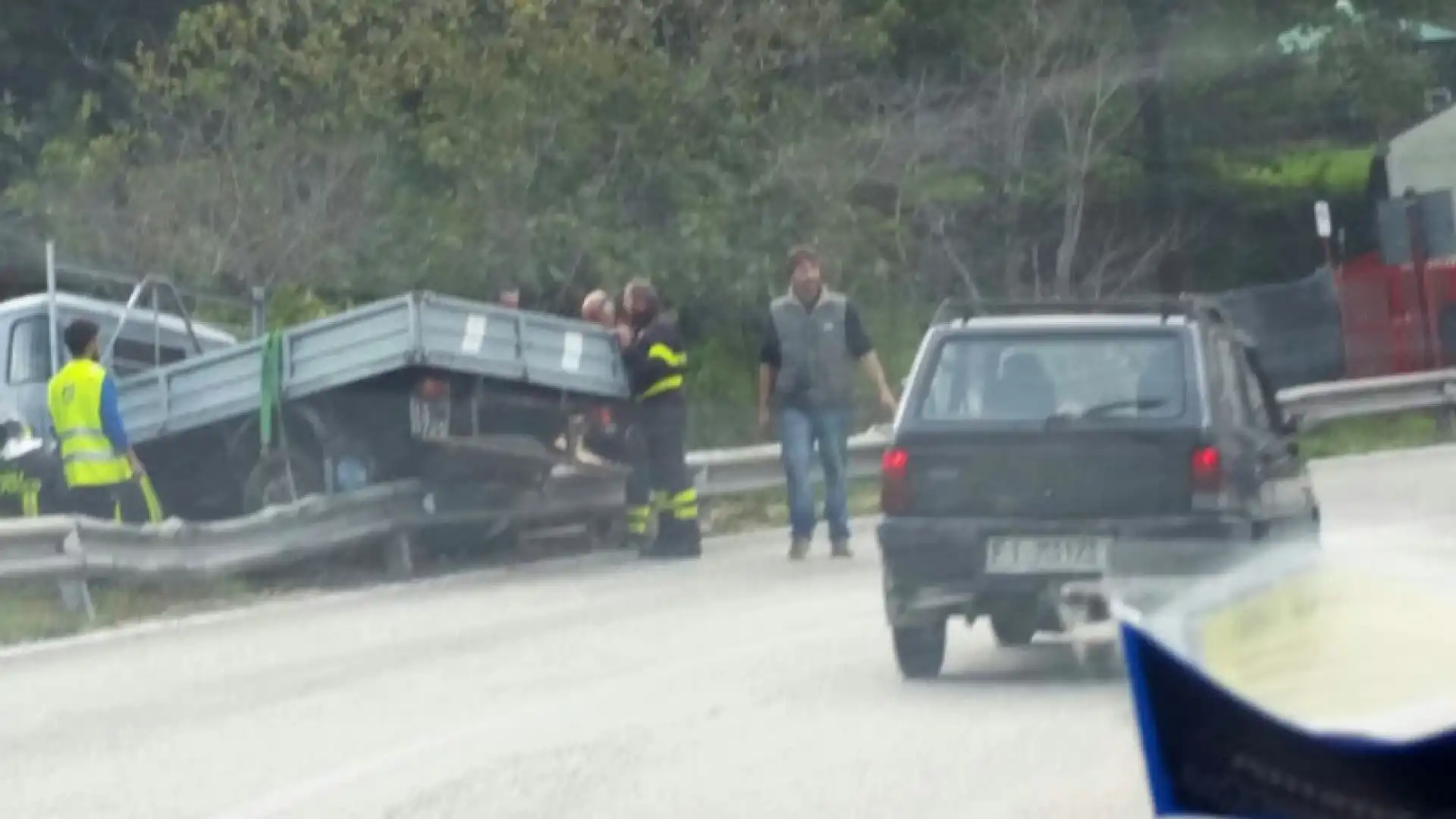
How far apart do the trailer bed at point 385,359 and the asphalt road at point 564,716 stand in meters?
2.02

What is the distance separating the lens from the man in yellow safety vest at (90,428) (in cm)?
1520

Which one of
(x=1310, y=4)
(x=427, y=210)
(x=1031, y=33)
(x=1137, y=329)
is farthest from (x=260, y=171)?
(x=1137, y=329)

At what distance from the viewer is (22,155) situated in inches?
1271

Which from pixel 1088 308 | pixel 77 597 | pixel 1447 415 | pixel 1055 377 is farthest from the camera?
pixel 1447 415

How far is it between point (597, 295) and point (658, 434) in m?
2.37

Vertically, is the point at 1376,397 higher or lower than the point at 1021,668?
higher

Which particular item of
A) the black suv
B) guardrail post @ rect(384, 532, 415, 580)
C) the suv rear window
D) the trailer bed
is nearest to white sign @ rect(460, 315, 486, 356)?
the trailer bed

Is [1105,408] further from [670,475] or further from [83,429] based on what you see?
[83,429]

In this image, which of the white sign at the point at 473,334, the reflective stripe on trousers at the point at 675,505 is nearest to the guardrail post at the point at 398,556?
the white sign at the point at 473,334

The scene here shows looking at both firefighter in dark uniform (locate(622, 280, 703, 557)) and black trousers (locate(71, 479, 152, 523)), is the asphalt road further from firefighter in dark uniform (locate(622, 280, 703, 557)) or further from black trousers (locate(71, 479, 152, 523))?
black trousers (locate(71, 479, 152, 523))

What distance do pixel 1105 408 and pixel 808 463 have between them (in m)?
5.59

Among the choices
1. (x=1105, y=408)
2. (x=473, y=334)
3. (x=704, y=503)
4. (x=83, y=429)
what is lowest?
(x=704, y=503)

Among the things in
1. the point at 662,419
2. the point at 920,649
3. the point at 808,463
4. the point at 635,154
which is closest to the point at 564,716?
the point at 920,649

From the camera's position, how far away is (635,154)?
27.0m
